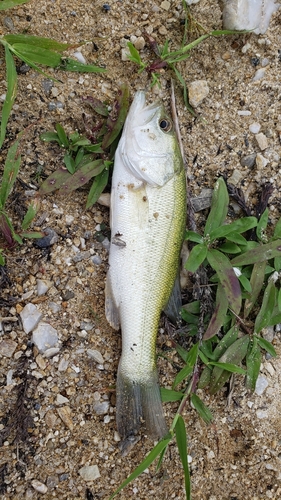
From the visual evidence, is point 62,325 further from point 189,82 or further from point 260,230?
point 189,82

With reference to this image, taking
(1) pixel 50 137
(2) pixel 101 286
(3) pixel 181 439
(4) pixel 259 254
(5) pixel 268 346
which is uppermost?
(1) pixel 50 137

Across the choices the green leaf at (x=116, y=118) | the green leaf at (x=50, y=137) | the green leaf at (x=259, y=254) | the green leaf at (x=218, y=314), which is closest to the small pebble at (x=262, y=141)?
the green leaf at (x=259, y=254)

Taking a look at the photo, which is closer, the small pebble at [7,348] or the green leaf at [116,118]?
the small pebble at [7,348]

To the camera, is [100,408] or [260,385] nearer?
[100,408]

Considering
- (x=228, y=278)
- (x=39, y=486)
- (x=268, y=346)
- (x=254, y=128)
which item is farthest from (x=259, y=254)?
(x=39, y=486)

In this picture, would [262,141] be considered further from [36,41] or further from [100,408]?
[100,408]

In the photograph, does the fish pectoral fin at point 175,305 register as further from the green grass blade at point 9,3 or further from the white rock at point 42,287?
the green grass blade at point 9,3

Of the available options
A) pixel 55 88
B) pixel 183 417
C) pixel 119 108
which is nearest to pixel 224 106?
pixel 119 108
